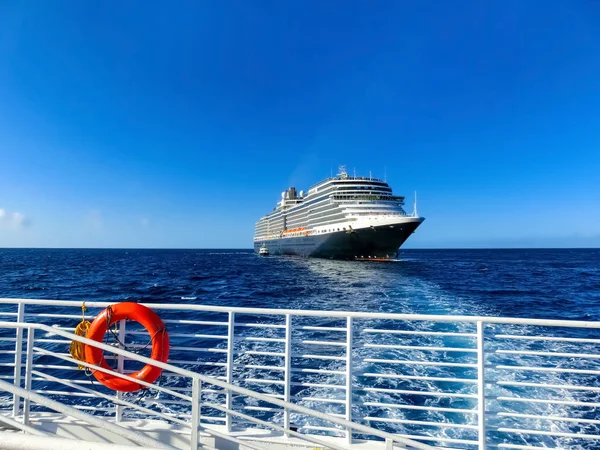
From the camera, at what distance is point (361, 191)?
41.5 metres

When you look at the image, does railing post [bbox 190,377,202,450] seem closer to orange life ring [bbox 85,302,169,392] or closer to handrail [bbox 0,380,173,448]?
handrail [bbox 0,380,173,448]

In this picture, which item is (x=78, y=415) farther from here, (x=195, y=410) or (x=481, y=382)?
(x=481, y=382)

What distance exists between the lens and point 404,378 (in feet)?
9.86

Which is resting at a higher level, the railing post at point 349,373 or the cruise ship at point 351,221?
the cruise ship at point 351,221

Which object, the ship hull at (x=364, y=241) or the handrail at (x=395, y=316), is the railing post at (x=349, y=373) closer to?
the handrail at (x=395, y=316)

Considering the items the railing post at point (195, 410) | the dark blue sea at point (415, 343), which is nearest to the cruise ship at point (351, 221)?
the dark blue sea at point (415, 343)

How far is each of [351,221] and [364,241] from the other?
276 cm

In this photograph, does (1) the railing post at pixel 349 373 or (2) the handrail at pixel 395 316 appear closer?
(2) the handrail at pixel 395 316

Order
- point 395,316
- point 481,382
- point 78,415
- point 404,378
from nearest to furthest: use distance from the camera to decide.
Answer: point 78,415
point 481,382
point 395,316
point 404,378

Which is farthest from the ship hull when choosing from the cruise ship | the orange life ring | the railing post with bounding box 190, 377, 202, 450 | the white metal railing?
the railing post with bounding box 190, 377, 202, 450

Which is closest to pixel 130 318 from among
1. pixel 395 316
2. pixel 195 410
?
pixel 195 410

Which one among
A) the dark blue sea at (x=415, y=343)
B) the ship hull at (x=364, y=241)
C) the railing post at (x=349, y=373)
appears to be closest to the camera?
the railing post at (x=349, y=373)

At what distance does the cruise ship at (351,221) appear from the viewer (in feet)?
118

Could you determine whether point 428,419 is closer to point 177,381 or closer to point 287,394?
point 287,394
